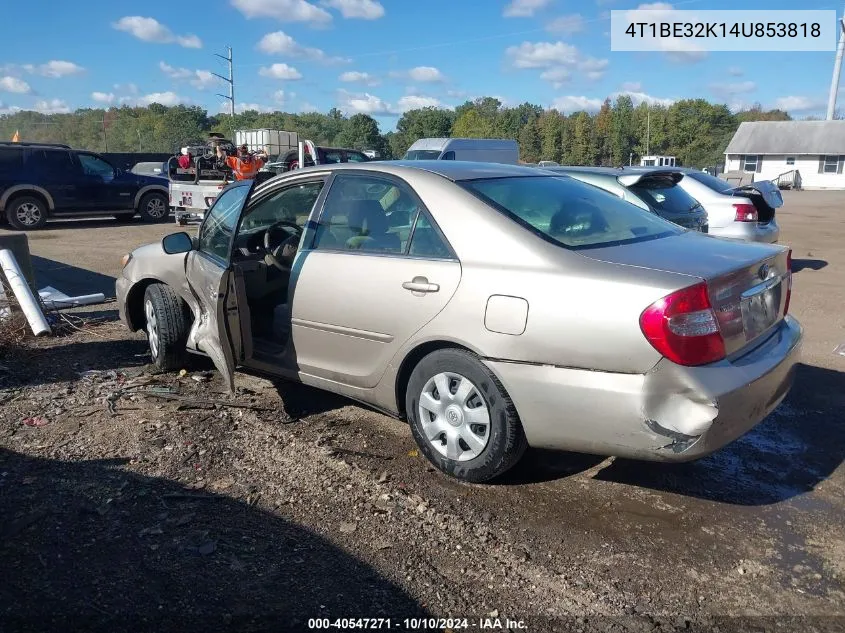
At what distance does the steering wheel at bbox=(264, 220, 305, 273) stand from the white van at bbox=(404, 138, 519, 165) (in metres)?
15.0

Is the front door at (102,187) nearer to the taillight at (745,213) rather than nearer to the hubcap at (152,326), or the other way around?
the hubcap at (152,326)

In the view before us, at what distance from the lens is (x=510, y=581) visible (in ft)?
9.02

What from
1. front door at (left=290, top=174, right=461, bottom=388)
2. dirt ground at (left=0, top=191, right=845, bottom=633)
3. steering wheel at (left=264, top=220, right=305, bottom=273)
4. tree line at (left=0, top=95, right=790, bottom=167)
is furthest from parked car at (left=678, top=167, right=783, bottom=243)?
tree line at (left=0, top=95, right=790, bottom=167)

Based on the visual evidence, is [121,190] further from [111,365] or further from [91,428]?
[91,428]

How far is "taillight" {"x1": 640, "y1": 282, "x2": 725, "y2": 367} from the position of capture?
2.83m

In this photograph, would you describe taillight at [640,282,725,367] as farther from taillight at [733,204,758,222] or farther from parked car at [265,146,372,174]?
parked car at [265,146,372,174]

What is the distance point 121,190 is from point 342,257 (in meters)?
14.3

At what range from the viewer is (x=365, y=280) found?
3764 mm

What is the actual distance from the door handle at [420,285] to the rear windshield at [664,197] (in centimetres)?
503

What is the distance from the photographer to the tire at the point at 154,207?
16875 millimetres

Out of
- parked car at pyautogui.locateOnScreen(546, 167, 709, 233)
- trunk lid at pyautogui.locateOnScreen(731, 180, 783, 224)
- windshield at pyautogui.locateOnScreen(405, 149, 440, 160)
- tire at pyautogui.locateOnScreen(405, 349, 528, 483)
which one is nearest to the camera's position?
tire at pyautogui.locateOnScreen(405, 349, 528, 483)

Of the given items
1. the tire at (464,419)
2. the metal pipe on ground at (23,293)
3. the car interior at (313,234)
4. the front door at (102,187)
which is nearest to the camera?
the tire at (464,419)

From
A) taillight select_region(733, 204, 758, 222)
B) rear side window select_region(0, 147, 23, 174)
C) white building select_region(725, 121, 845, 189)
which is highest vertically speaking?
white building select_region(725, 121, 845, 189)

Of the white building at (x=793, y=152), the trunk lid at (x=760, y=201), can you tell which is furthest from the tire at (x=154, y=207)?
the white building at (x=793, y=152)
